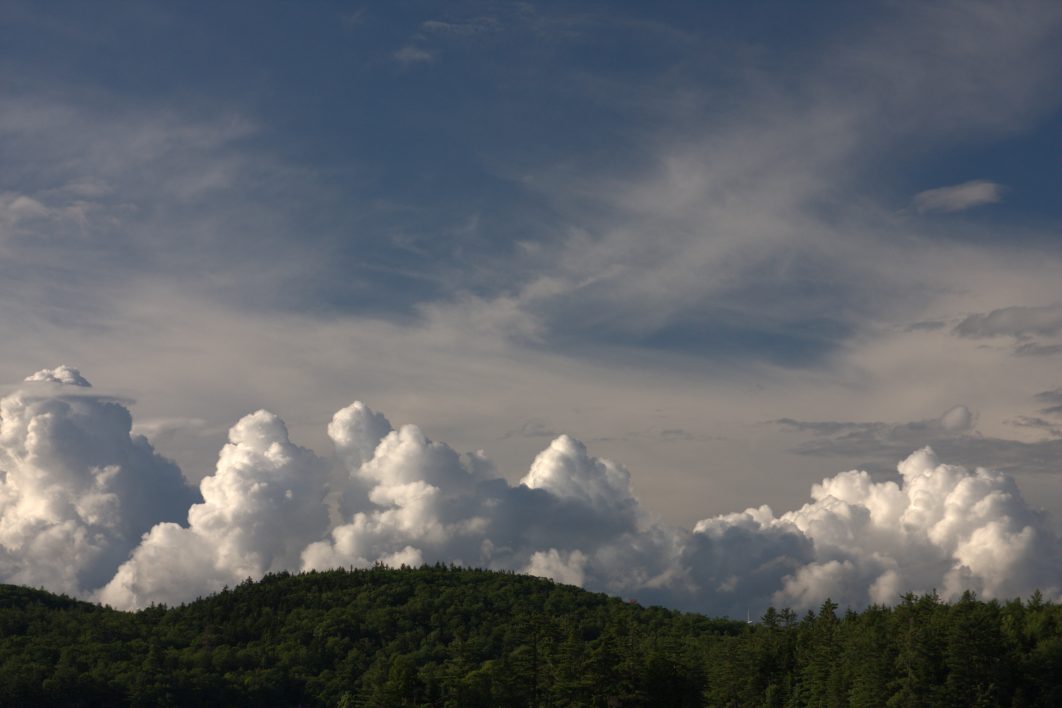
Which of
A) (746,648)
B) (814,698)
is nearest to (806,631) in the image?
(746,648)

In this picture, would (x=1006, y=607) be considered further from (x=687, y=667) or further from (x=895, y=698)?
(x=687, y=667)

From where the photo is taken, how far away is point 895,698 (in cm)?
10981

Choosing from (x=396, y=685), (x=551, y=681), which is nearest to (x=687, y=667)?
(x=551, y=681)

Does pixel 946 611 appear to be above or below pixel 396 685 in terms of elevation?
above

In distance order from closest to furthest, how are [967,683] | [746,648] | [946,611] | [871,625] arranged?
1. [967,683]
2. [946,611]
3. [871,625]
4. [746,648]

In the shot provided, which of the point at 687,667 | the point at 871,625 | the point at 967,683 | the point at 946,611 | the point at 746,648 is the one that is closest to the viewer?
the point at 967,683

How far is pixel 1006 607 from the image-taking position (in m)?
131

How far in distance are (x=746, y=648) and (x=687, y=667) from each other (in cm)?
1681

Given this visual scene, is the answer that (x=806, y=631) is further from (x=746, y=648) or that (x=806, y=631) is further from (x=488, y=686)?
(x=488, y=686)

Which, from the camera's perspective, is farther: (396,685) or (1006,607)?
(396,685)

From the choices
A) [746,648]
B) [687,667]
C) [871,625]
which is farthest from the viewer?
[687,667]

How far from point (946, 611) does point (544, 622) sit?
60241 mm

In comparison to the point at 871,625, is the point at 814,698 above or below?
below

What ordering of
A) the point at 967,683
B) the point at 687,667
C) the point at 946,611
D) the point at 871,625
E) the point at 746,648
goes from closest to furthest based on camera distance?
the point at 967,683
the point at 946,611
the point at 871,625
the point at 746,648
the point at 687,667
